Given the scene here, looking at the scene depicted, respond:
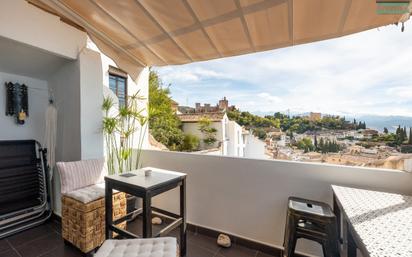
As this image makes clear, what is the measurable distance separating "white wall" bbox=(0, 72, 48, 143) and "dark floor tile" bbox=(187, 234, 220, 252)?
2955mm

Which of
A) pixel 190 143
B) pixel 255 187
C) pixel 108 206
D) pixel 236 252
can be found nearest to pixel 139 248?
pixel 108 206

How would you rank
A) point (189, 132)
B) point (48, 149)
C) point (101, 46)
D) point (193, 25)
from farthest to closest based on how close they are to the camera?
point (189, 132), point (48, 149), point (101, 46), point (193, 25)

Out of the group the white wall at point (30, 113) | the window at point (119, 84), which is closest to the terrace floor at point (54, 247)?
the white wall at point (30, 113)

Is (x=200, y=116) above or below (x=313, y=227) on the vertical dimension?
above

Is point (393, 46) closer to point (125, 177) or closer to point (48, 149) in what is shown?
point (125, 177)

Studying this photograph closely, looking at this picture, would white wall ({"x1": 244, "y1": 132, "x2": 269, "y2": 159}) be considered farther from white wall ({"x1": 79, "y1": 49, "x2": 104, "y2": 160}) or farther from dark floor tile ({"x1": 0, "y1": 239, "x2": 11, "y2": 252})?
dark floor tile ({"x1": 0, "y1": 239, "x2": 11, "y2": 252})

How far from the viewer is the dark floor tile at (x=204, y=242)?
Answer: 8.04ft

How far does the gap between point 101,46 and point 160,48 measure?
0.78m

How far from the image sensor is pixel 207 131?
4078 millimetres

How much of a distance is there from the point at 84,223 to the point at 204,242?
147 cm

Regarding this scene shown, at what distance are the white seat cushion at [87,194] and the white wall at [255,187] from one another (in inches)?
39.7

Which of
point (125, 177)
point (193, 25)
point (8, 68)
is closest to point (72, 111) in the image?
point (8, 68)

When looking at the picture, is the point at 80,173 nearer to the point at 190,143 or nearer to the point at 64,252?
the point at 64,252

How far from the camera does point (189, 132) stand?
4.40 m
